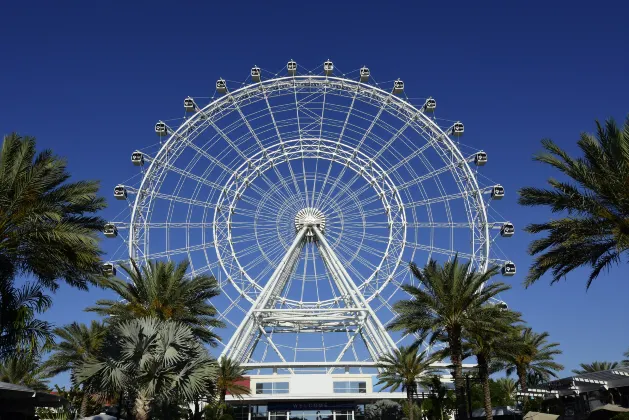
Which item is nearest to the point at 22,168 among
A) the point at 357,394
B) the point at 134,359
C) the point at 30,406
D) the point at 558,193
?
the point at 134,359

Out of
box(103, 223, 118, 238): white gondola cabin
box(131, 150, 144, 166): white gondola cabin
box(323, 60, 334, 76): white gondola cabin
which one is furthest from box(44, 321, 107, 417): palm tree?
box(323, 60, 334, 76): white gondola cabin

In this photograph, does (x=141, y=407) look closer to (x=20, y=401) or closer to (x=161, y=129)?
(x=20, y=401)

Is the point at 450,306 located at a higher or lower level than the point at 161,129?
lower

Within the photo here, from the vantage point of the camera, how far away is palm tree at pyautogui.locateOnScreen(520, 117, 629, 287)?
16.8m

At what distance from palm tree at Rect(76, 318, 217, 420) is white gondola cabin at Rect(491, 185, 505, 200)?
28.6 metres

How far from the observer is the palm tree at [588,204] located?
16781 mm

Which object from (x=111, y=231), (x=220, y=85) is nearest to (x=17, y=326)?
(x=111, y=231)

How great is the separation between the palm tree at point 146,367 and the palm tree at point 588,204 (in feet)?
38.7

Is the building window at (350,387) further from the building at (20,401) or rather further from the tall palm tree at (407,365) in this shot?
the building at (20,401)

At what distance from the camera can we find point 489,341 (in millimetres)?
26422

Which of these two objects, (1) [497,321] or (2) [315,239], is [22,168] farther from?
(2) [315,239]

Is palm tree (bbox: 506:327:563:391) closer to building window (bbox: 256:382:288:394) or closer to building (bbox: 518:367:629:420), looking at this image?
building (bbox: 518:367:629:420)

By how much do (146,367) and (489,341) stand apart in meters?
15.7

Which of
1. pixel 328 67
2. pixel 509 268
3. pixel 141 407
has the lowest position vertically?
pixel 141 407
